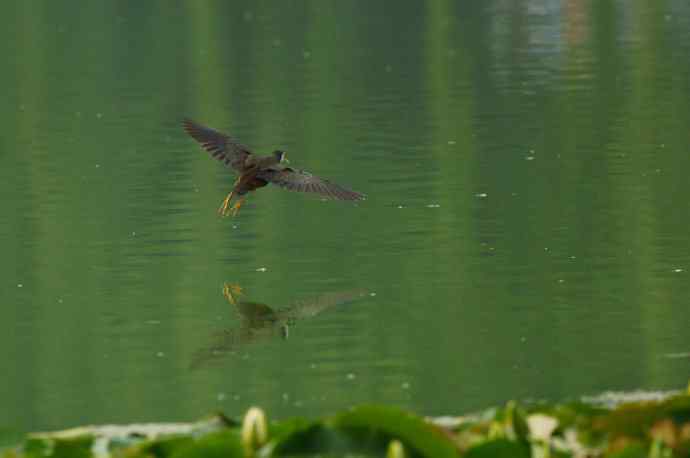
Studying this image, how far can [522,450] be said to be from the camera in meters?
5.30

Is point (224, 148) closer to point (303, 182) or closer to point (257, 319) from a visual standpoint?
point (303, 182)

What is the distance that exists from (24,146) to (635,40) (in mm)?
13919

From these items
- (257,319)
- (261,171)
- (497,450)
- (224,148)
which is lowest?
A: (257,319)

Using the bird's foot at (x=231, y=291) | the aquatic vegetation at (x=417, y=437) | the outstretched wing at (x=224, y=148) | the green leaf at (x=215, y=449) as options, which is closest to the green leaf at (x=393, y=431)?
the aquatic vegetation at (x=417, y=437)

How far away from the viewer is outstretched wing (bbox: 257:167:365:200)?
1171 centimetres

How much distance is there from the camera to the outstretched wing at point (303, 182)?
38.4 feet

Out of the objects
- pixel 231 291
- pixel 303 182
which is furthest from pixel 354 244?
pixel 231 291

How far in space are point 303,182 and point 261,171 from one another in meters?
0.29

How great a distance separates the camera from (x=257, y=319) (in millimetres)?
10773

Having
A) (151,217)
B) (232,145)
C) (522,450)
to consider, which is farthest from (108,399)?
(151,217)

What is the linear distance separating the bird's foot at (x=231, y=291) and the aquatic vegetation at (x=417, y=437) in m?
5.17

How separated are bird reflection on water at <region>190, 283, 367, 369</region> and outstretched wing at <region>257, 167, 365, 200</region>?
70 centimetres

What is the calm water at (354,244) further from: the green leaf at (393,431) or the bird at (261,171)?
the green leaf at (393,431)

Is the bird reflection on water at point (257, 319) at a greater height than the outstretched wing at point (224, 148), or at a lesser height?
lesser
